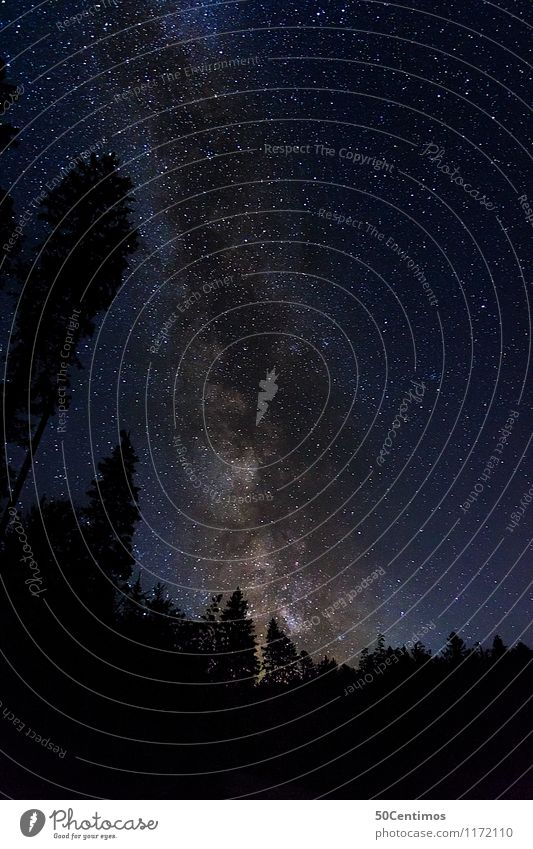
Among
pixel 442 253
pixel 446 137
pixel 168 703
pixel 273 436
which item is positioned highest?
pixel 446 137

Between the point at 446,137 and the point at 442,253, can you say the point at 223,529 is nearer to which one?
the point at 442,253

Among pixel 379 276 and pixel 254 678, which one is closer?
pixel 379 276

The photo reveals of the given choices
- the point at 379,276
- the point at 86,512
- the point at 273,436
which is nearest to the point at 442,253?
the point at 379,276

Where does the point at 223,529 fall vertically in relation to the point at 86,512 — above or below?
below
